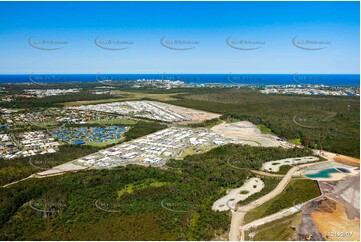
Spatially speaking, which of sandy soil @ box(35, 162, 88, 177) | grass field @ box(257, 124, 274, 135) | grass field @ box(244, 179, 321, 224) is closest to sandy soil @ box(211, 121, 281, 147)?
grass field @ box(257, 124, 274, 135)

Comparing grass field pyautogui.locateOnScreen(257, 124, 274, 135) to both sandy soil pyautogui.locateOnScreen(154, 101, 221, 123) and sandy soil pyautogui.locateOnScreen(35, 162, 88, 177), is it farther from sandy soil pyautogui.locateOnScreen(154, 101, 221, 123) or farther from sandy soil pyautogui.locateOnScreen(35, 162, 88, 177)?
sandy soil pyautogui.locateOnScreen(35, 162, 88, 177)

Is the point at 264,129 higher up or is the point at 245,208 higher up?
the point at 264,129

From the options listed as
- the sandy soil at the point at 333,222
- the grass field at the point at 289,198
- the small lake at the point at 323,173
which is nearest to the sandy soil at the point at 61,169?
the grass field at the point at 289,198

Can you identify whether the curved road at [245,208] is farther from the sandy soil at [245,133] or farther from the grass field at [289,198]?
the sandy soil at [245,133]

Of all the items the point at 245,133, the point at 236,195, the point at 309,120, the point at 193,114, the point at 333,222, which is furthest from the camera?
the point at 193,114

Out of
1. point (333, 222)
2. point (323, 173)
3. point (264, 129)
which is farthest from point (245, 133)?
point (333, 222)

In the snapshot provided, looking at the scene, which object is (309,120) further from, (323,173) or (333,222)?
(333,222)

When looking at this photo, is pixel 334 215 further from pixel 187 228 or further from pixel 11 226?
pixel 11 226
